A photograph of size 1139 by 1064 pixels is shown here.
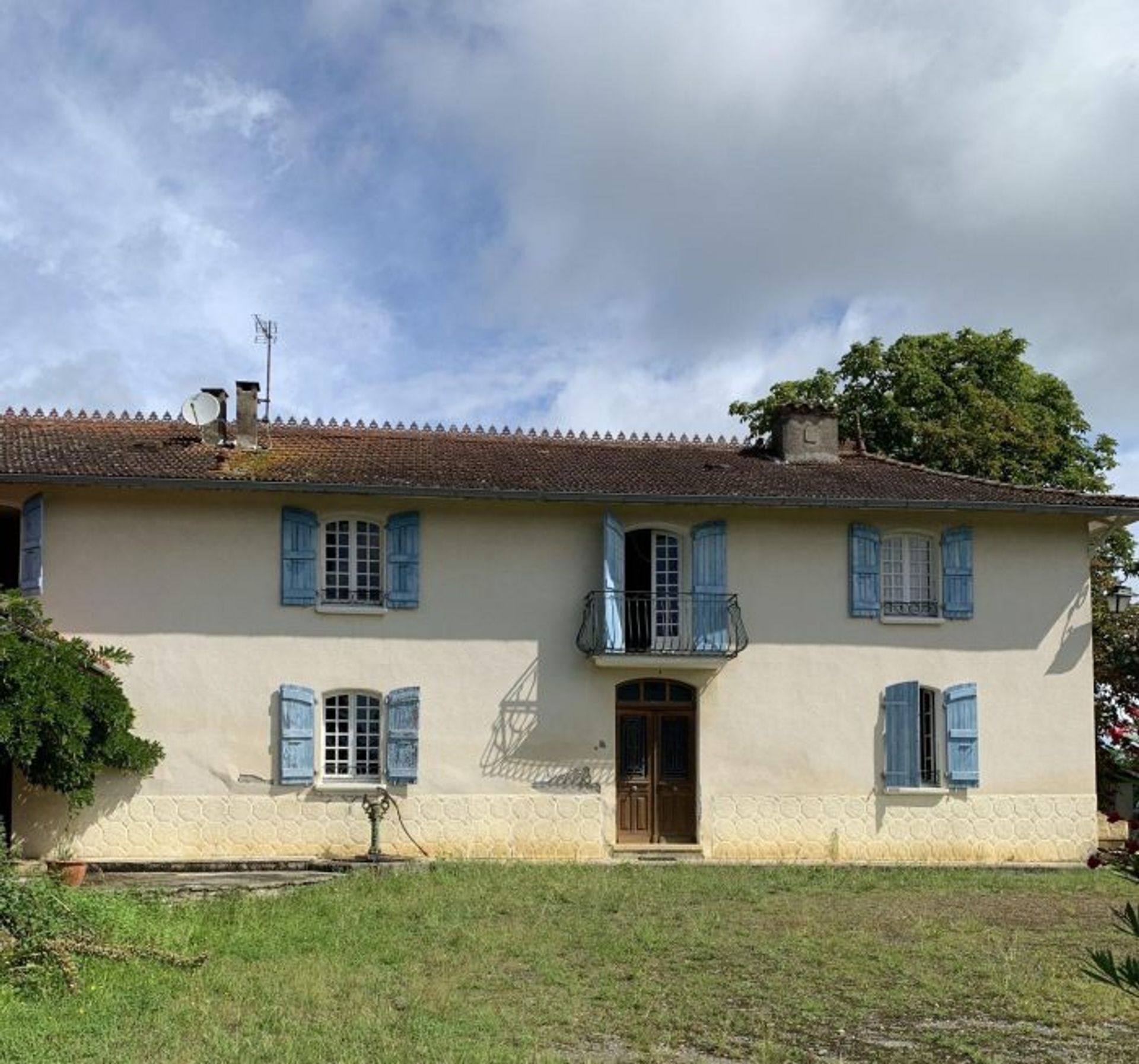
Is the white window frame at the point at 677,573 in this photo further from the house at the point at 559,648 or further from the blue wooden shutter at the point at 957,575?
the blue wooden shutter at the point at 957,575

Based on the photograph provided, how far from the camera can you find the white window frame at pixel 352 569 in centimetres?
1795

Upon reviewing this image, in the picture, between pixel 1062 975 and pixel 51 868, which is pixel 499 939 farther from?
pixel 51 868

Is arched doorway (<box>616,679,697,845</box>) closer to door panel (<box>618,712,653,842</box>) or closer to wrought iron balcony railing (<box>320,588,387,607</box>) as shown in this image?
door panel (<box>618,712,653,842</box>)

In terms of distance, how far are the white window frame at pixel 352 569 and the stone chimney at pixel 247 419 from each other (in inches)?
81.2

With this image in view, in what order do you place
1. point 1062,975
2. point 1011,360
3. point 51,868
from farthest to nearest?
point 1011,360 → point 51,868 → point 1062,975

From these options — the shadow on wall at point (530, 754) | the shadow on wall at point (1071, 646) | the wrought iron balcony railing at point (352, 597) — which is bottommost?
the shadow on wall at point (530, 754)

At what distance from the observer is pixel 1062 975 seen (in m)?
10.1

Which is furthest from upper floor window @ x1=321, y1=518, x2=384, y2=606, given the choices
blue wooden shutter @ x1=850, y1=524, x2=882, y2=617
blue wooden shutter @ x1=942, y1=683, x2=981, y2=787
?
blue wooden shutter @ x1=942, y1=683, x2=981, y2=787

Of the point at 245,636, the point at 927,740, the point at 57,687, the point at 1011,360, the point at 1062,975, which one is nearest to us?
the point at 1062,975

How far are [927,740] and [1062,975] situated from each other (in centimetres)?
902

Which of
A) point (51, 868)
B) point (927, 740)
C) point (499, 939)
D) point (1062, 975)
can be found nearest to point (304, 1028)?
point (499, 939)

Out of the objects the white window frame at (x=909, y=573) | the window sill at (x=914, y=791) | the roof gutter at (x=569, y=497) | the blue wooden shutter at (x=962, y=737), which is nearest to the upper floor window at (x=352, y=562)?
the roof gutter at (x=569, y=497)

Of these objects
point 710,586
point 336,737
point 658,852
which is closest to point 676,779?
point 658,852

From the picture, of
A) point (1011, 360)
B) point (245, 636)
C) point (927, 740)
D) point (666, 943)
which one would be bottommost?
point (666, 943)
